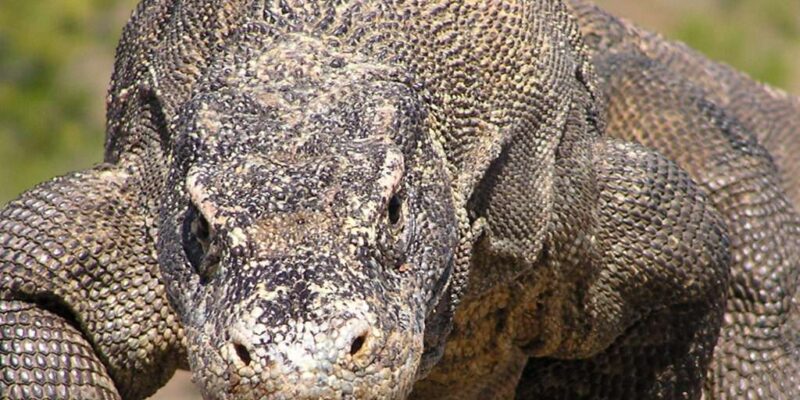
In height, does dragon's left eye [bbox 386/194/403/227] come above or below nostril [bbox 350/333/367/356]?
above

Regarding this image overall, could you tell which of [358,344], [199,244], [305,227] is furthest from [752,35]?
[358,344]

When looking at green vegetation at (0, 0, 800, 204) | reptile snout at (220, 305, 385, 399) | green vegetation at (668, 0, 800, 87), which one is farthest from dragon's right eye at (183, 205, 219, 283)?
green vegetation at (0, 0, 800, 204)

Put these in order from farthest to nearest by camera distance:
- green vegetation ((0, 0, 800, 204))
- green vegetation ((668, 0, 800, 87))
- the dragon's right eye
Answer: green vegetation ((0, 0, 800, 204))
green vegetation ((668, 0, 800, 87))
the dragon's right eye

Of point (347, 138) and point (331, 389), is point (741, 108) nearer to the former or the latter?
point (347, 138)

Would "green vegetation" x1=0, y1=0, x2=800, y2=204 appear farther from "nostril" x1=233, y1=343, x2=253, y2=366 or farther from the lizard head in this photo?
"nostril" x1=233, y1=343, x2=253, y2=366

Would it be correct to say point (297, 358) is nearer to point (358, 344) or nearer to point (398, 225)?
point (358, 344)

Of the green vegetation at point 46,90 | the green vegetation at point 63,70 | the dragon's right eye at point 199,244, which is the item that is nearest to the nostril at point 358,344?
the dragon's right eye at point 199,244

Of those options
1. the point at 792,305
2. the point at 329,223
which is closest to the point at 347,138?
the point at 329,223
